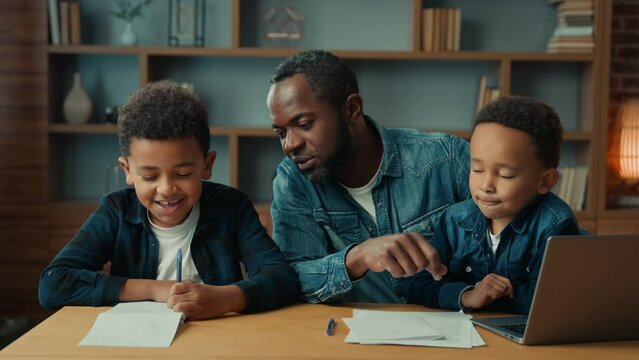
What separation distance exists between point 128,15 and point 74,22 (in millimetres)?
269

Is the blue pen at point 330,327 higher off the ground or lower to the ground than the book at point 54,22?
lower

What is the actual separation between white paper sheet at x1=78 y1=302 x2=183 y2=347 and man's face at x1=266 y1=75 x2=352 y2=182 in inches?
21.7

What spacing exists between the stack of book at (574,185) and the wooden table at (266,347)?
2845 millimetres

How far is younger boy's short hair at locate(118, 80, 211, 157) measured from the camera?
1.80 m

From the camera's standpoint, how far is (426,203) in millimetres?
2146

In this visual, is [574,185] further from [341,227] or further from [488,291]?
[488,291]

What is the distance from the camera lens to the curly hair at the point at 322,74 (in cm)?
205

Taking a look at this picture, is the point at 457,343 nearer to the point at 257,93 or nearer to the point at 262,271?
the point at 262,271

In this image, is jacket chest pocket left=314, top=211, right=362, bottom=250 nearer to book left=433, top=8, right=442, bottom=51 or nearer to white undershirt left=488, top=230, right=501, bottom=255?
white undershirt left=488, top=230, right=501, bottom=255

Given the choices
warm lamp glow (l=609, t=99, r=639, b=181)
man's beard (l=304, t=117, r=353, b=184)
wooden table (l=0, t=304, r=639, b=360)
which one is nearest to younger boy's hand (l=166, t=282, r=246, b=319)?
wooden table (l=0, t=304, r=639, b=360)

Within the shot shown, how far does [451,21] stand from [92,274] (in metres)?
2.86

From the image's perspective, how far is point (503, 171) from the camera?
173cm

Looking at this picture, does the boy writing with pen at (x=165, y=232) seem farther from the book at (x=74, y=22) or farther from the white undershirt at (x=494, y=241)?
the book at (x=74, y=22)

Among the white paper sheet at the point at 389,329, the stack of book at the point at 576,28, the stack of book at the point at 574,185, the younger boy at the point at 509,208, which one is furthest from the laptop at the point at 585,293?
the stack of book at the point at 576,28
